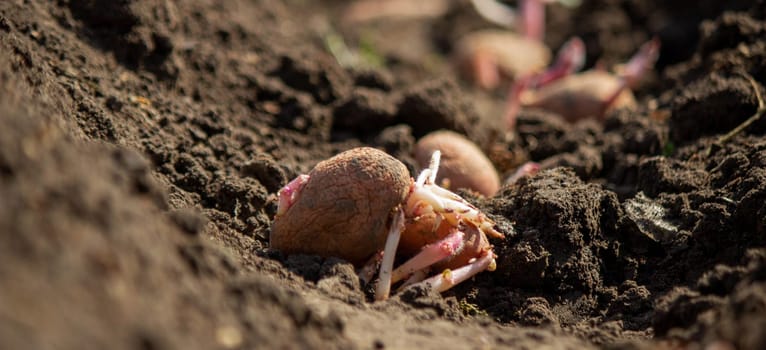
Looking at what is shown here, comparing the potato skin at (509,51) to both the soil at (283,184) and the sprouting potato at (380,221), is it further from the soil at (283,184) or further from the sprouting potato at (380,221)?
the sprouting potato at (380,221)

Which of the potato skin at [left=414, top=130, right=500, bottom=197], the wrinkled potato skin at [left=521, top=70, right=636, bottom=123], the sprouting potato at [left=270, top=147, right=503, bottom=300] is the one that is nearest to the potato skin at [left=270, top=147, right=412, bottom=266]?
the sprouting potato at [left=270, top=147, right=503, bottom=300]

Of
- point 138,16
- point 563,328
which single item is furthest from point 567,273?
point 138,16

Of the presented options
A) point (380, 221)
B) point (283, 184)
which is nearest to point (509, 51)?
point (283, 184)

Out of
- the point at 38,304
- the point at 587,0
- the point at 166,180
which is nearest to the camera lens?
the point at 38,304

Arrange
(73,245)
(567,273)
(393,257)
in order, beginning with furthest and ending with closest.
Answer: (567,273)
(393,257)
(73,245)

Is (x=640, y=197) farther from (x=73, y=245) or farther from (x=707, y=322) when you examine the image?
(x=73, y=245)

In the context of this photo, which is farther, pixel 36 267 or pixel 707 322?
pixel 707 322

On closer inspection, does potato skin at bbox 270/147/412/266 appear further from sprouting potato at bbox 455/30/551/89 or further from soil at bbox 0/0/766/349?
sprouting potato at bbox 455/30/551/89

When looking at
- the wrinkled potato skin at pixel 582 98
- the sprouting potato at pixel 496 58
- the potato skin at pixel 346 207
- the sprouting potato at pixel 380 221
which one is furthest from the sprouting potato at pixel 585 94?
the potato skin at pixel 346 207
